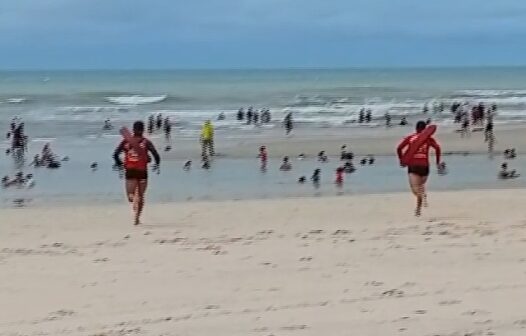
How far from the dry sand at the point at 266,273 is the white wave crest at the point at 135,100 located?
47.3m

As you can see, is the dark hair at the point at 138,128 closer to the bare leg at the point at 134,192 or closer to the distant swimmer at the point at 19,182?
the bare leg at the point at 134,192

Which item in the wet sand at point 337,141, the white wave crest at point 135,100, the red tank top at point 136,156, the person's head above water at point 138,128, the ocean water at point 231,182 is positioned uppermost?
the white wave crest at point 135,100

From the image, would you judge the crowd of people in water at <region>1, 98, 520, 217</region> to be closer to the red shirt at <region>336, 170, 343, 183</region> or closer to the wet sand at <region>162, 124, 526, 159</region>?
the red shirt at <region>336, 170, 343, 183</region>

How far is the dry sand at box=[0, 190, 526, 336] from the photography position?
6766 mm

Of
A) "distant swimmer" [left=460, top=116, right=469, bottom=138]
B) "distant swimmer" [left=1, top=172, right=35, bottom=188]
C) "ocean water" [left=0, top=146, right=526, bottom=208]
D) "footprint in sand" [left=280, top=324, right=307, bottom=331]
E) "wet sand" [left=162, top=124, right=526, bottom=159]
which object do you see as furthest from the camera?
"distant swimmer" [left=460, top=116, right=469, bottom=138]

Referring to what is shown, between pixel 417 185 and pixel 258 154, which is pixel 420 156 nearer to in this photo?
pixel 417 185

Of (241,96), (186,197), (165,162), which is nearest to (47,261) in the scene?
(186,197)

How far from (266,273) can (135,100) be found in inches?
2206

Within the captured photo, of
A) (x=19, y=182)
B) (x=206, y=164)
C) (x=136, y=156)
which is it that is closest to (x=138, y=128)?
(x=136, y=156)

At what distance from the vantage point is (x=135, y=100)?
63.9m

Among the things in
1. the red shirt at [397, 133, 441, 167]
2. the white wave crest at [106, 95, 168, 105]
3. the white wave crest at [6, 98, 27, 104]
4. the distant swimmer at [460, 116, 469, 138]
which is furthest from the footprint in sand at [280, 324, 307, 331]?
the white wave crest at [106, 95, 168, 105]

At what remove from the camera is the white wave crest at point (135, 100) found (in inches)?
2397

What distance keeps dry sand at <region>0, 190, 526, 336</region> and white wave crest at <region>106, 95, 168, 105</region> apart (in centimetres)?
4726

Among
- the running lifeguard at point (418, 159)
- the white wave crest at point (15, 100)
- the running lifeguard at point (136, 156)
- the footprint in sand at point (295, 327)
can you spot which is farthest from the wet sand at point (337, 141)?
the white wave crest at point (15, 100)
